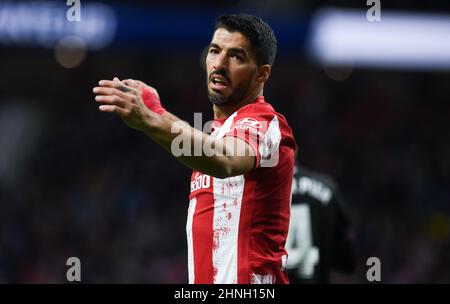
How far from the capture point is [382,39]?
13898 mm

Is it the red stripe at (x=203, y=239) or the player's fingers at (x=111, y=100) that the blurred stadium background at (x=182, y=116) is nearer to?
the red stripe at (x=203, y=239)

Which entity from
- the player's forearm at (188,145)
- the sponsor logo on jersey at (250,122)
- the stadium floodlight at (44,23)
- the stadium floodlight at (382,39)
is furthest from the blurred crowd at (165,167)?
the player's forearm at (188,145)

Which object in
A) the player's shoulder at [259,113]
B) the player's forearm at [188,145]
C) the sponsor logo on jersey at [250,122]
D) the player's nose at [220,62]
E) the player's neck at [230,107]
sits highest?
the player's nose at [220,62]

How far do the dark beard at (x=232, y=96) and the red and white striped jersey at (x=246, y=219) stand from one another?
0.13 metres

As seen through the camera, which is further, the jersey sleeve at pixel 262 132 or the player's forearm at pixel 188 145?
the jersey sleeve at pixel 262 132

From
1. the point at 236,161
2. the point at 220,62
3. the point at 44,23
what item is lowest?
the point at 236,161

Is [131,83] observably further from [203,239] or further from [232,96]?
[203,239]

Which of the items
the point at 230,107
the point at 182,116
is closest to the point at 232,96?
the point at 230,107

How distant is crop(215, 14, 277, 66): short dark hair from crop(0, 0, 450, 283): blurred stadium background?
835 centimetres

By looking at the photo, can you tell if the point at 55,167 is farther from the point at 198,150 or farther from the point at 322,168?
the point at 198,150

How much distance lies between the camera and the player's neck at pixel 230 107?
391 centimetres

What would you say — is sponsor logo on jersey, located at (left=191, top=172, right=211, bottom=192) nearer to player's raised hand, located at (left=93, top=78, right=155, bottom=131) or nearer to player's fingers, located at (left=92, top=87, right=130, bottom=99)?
player's raised hand, located at (left=93, top=78, right=155, bottom=131)

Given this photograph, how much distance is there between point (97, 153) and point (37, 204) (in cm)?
173

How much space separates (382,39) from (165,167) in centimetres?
460
